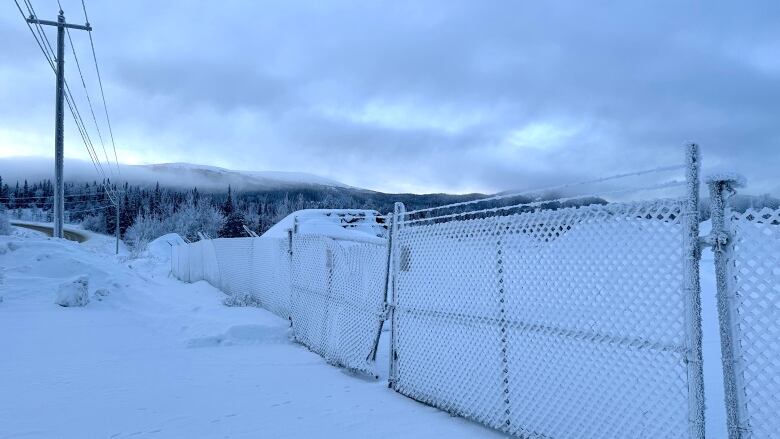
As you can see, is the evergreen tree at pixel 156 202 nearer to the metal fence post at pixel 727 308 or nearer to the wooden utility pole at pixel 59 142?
the wooden utility pole at pixel 59 142

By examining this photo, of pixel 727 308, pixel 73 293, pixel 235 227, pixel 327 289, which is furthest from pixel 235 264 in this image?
pixel 235 227

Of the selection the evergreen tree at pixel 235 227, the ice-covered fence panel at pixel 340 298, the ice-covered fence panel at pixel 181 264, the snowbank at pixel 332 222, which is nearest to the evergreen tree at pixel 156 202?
the evergreen tree at pixel 235 227

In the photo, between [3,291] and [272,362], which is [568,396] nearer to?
[272,362]

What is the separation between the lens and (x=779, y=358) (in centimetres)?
277

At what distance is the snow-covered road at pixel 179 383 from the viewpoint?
4781mm

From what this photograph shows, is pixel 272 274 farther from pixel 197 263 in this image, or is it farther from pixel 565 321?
pixel 197 263

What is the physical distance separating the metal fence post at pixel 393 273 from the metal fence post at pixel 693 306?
3.55 meters

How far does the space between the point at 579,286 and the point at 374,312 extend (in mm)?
3262

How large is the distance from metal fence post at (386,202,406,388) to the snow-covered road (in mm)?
283

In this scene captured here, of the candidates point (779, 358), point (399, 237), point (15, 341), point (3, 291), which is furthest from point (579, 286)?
point (3, 291)

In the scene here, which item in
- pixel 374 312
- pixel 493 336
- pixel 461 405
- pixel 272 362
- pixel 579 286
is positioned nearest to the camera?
pixel 579 286

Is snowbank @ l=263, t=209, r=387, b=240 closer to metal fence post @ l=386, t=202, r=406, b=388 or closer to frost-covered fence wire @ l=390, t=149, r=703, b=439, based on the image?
metal fence post @ l=386, t=202, r=406, b=388

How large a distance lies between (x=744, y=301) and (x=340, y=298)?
5448 mm

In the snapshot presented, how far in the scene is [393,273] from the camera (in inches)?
250
